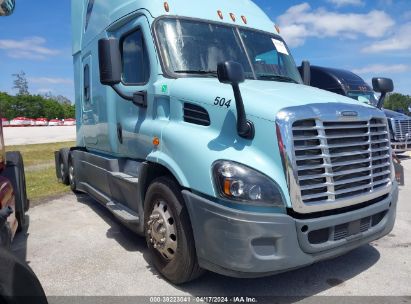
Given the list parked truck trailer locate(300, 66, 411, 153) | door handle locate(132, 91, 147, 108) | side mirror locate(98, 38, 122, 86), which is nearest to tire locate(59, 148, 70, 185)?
door handle locate(132, 91, 147, 108)

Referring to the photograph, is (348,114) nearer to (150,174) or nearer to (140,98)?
(150,174)

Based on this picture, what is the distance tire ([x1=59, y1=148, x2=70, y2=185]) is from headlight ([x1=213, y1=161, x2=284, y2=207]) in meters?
6.35

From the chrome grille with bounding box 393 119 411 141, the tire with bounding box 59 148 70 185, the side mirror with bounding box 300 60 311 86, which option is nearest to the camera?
the side mirror with bounding box 300 60 311 86

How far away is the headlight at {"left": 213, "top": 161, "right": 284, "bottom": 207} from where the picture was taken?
10.5ft

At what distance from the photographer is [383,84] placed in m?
4.98

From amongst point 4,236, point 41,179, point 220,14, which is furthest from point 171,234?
point 41,179

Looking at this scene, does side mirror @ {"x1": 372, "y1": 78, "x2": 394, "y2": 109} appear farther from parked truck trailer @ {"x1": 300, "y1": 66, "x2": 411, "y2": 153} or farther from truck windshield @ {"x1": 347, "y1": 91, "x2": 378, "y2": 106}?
truck windshield @ {"x1": 347, "y1": 91, "x2": 378, "y2": 106}

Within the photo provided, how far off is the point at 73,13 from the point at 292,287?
21.6 feet

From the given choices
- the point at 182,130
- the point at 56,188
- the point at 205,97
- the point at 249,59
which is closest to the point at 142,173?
the point at 182,130

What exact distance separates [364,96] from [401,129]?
193cm

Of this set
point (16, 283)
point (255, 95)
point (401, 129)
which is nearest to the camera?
point (16, 283)

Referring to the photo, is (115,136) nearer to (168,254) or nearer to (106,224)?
(106,224)

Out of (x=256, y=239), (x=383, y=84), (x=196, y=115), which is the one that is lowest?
(x=256, y=239)

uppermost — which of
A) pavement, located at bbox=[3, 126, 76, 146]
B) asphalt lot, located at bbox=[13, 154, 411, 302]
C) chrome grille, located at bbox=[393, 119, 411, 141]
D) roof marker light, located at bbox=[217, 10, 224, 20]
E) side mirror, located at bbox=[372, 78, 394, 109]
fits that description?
roof marker light, located at bbox=[217, 10, 224, 20]
